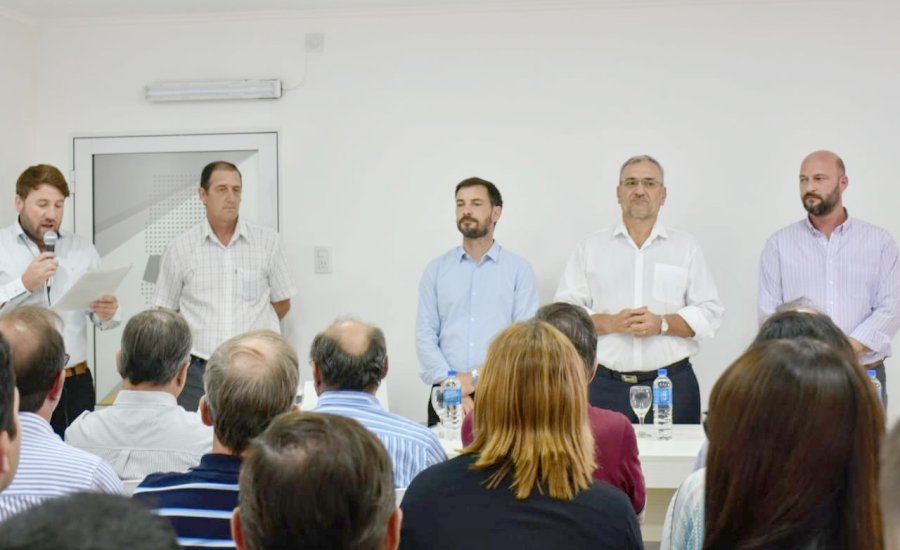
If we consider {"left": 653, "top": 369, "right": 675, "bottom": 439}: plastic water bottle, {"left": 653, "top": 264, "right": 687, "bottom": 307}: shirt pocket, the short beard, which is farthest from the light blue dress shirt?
the short beard

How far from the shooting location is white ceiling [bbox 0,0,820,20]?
570 cm

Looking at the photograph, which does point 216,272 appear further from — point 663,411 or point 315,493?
point 315,493

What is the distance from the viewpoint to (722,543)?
1.67 metres

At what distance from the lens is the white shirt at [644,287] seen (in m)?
4.81

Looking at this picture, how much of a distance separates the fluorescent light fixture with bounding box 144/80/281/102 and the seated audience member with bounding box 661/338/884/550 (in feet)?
15.4

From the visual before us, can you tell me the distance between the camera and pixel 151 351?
2947mm

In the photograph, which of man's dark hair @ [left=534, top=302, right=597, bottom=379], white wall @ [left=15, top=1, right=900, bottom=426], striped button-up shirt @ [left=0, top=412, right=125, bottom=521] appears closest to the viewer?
striped button-up shirt @ [left=0, top=412, right=125, bottom=521]

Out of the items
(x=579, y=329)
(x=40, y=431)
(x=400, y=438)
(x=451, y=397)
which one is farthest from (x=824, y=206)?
(x=40, y=431)

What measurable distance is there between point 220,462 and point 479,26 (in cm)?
426

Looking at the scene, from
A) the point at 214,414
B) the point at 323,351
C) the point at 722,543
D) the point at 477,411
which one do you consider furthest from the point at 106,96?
the point at 722,543

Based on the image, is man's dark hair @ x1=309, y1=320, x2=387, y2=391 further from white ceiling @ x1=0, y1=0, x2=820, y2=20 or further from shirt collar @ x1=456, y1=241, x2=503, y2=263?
white ceiling @ x1=0, y1=0, x2=820, y2=20

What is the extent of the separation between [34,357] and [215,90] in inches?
146

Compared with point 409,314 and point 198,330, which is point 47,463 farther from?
point 409,314

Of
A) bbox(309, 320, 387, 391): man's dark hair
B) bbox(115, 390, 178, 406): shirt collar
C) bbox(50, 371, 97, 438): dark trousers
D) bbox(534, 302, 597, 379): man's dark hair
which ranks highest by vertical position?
bbox(534, 302, 597, 379): man's dark hair
